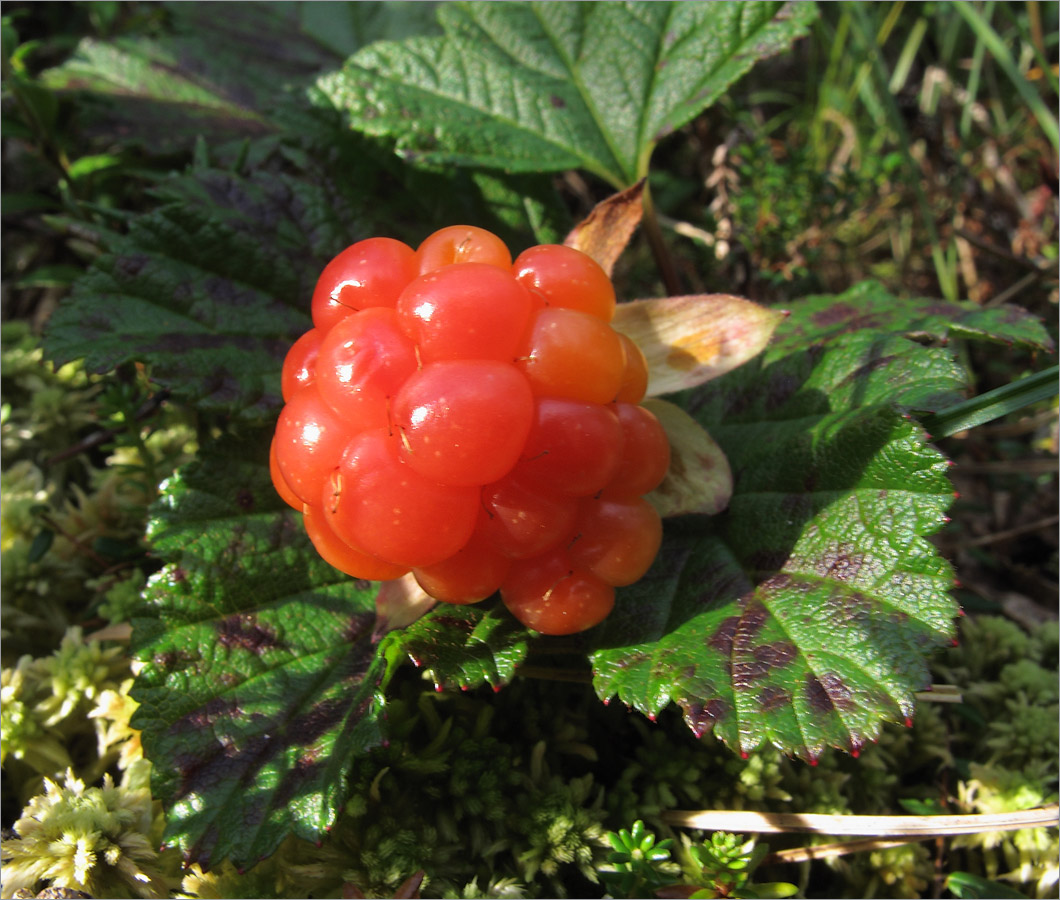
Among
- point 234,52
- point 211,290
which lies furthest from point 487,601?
point 234,52

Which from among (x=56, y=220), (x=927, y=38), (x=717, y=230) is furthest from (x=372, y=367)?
(x=927, y=38)

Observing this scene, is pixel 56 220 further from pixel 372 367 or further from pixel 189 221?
pixel 372 367

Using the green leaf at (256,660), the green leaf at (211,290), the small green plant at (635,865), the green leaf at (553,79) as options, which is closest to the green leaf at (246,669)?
the green leaf at (256,660)

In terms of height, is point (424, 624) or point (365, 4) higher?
point (365, 4)

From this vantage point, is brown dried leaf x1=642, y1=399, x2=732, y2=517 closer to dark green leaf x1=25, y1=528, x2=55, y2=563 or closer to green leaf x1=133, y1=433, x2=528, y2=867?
green leaf x1=133, y1=433, x2=528, y2=867

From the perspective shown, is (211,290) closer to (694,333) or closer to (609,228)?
(609,228)
